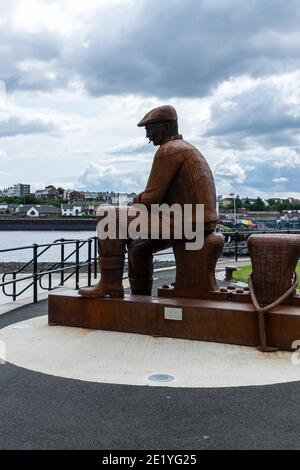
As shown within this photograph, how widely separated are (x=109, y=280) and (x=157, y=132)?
6.11 ft

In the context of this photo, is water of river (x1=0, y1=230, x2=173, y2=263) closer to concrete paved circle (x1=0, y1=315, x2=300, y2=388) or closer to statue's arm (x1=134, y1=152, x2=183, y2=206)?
statue's arm (x1=134, y1=152, x2=183, y2=206)

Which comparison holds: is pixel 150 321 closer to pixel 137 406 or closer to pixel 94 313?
pixel 94 313

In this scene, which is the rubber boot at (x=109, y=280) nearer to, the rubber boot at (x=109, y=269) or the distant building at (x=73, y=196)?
the rubber boot at (x=109, y=269)

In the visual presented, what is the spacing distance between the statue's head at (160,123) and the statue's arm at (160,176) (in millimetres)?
325

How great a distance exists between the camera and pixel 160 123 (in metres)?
6.45

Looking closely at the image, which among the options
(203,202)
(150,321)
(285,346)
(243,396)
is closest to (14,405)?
(243,396)

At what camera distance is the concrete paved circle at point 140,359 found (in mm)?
4578

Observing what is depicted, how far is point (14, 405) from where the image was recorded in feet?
12.9

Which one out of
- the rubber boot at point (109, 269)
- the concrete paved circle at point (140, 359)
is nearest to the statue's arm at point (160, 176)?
the rubber boot at point (109, 269)

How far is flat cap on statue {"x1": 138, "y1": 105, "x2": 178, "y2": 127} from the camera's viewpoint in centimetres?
643

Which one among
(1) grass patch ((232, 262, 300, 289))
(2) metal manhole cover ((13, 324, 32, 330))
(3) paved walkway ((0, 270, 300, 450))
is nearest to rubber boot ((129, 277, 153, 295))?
(3) paved walkway ((0, 270, 300, 450))

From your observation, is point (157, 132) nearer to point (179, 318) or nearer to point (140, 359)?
point (179, 318)
